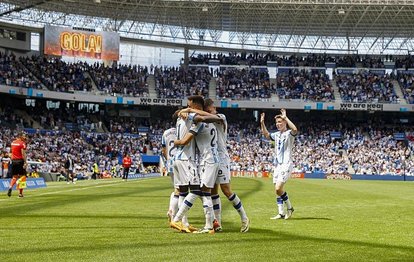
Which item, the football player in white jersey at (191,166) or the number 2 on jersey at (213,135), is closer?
the football player in white jersey at (191,166)

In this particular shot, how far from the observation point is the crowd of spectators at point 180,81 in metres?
75.9

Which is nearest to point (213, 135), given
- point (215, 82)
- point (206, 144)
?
point (206, 144)

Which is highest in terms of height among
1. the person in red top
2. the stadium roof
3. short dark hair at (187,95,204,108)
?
the stadium roof

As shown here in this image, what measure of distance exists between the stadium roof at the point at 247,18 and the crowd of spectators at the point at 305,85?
4104mm

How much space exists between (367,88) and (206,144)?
68770 millimetres

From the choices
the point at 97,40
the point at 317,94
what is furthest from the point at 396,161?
the point at 97,40

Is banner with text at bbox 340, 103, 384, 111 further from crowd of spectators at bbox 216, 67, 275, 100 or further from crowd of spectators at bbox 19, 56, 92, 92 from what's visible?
crowd of spectators at bbox 19, 56, 92, 92

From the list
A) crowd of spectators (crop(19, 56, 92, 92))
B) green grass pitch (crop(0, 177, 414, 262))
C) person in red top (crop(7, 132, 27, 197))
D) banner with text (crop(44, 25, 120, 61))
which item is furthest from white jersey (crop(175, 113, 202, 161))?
crowd of spectators (crop(19, 56, 92, 92))

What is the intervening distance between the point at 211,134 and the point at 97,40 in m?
59.6

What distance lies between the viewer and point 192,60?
82375 millimetres

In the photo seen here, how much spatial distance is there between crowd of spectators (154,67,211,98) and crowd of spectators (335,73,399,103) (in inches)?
647

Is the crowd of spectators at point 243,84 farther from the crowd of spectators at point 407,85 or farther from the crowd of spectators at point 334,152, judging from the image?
the crowd of spectators at point 407,85

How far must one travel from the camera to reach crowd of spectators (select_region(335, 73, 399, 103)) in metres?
74.7

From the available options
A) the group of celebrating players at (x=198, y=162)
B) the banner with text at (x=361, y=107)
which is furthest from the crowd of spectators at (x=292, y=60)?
the group of celebrating players at (x=198, y=162)
